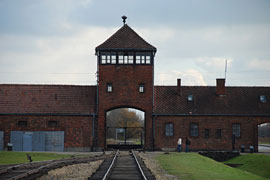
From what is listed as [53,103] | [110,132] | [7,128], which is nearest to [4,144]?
[7,128]

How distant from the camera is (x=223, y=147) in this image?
142 feet

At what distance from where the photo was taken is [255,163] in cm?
3400

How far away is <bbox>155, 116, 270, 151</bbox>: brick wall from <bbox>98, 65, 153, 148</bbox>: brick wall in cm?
165

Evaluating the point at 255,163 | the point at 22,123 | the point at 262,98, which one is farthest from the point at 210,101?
the point at 22,123

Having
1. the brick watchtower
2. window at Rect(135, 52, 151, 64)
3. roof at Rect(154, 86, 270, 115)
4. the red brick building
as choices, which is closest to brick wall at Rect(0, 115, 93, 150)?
the red brick building

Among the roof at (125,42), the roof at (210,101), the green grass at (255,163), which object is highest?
the roof at (125,42)

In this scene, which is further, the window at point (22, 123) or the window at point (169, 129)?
the window at point (169, 129)

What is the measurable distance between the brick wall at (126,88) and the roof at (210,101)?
4.61 ft

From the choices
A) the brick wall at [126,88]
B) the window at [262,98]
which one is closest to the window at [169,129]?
the brick wall at [126,88]

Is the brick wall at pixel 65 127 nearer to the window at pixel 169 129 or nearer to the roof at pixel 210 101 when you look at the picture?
the roof at pixel 210 101

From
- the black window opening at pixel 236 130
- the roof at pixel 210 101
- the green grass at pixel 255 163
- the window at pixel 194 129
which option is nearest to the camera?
the green grass at pixel 255 163

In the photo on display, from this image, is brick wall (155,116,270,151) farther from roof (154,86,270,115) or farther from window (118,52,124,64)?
window (118,52,124,64)

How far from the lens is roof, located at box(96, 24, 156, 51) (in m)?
42.6

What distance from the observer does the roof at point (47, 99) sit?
1678 inches
